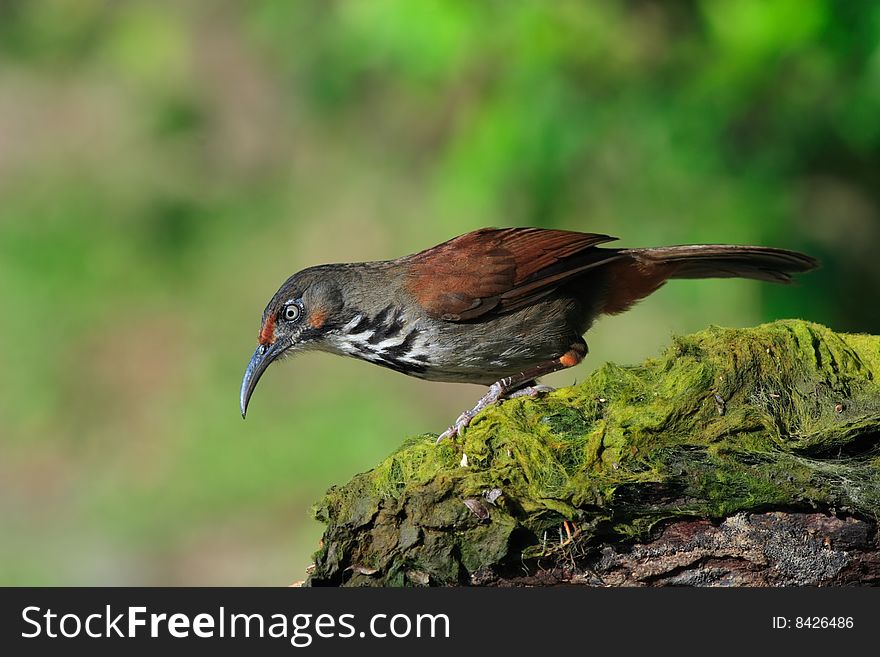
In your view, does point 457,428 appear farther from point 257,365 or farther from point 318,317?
point 257,365

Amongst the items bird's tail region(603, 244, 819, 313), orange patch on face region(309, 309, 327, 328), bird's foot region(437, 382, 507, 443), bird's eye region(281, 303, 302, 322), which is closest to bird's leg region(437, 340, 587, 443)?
bird's foot region(437, 382, 507, 443)

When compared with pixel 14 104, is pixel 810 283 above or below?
below

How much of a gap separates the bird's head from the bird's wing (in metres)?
0.42

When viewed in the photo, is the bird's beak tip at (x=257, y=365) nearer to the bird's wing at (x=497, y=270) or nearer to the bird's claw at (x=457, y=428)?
the bird's wing at (x=497, y=270)

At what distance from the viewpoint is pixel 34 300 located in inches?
396

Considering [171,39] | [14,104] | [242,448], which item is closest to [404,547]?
[242,448]

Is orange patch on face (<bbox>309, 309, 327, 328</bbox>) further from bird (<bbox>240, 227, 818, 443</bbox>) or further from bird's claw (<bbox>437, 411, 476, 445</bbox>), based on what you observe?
bird's claw (<bbox>437, 411, 476, 445</bbox>)

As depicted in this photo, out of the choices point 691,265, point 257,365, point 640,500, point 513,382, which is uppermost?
point 691,265

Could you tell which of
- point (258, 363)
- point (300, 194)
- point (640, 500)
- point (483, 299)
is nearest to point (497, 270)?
point (483, 299)

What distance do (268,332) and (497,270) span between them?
120 centimetres

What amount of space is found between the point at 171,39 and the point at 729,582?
325 inches

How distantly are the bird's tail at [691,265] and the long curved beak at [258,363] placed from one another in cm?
171

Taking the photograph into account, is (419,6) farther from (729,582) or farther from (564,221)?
(729,582)

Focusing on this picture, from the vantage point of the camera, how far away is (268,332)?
512 centimetres
